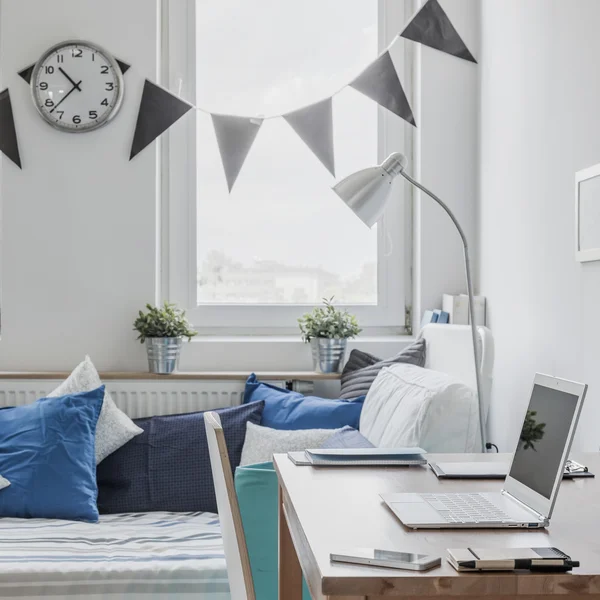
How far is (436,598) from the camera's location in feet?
3.05

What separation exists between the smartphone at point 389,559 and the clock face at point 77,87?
2.37 m

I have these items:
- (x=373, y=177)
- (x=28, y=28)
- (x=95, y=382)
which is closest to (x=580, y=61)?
(x=373, y=177)

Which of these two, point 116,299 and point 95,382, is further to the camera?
point 116,299

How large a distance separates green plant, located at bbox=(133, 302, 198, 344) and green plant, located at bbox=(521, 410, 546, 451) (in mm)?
1760

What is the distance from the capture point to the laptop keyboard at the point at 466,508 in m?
1.08

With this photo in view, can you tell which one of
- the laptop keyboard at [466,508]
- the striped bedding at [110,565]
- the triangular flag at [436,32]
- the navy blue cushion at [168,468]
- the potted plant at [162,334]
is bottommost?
the striped bedding at [110,565]

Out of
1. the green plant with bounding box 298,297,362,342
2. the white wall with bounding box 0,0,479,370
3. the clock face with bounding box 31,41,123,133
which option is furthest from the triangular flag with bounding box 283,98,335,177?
the clock face with bounding box 31,41,123,133

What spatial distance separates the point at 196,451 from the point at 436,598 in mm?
1753

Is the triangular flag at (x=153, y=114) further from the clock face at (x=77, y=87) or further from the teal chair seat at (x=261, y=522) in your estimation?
the teal chair seat at (x=261, y=522)

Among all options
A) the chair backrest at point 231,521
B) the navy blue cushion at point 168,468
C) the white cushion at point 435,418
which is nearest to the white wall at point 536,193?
the white cushion at point 435,418

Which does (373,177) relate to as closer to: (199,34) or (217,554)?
(217,554)

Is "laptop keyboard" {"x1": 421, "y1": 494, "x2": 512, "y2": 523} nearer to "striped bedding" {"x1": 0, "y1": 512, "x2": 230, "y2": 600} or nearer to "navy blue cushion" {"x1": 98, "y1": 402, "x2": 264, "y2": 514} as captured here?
"striped bedding" {"x1": 0, "y1": 512, "x2": 230, "y2": 600}

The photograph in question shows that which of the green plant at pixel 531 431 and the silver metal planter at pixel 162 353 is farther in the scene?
the silver metal planter at pixel 162 353

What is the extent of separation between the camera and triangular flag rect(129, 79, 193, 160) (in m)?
2.96
